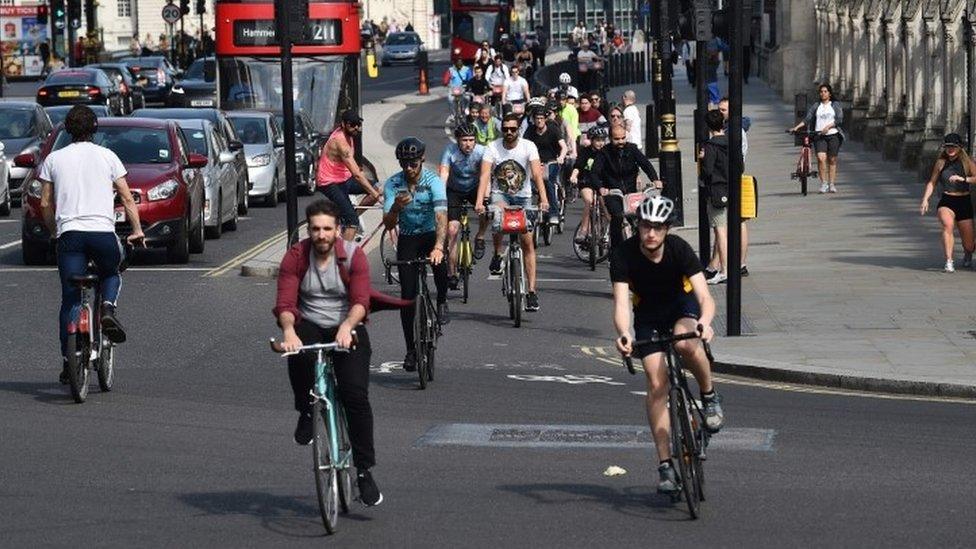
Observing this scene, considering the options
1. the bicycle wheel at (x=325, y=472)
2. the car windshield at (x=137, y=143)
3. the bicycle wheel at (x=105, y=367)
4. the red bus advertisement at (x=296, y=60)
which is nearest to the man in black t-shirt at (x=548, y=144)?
the car windshield at (x=137, y=143)

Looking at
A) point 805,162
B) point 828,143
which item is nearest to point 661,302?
point 805,162

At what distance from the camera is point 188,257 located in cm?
2598

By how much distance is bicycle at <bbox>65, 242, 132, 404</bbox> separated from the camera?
47.2 feet

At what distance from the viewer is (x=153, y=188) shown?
82.5 feet

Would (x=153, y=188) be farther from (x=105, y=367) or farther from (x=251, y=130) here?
(x=251, y=130)

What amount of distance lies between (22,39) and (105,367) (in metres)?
82.7

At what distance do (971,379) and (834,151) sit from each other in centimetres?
2015

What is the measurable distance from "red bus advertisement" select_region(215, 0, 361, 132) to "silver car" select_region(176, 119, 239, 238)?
915cm

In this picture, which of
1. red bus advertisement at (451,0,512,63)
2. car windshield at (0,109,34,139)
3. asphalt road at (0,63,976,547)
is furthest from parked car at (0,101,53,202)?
red bus advertisement at (451,0,512,63)

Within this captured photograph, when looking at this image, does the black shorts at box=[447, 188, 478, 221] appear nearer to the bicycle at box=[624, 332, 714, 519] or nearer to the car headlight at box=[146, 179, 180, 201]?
the car headlight at box=[146, 179, 180, 201]

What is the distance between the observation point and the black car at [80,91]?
188 ft

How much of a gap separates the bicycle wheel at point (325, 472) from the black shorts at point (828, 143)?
25.7m

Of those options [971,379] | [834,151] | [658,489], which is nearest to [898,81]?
[834,151]

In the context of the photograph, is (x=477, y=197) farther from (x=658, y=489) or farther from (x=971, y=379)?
(x=658, y=489)
